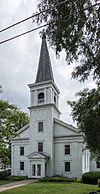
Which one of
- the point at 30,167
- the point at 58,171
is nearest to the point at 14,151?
the point at 30,167

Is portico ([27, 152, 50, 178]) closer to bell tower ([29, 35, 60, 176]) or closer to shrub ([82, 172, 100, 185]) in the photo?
bell tower ([29, 35, 60, 176])

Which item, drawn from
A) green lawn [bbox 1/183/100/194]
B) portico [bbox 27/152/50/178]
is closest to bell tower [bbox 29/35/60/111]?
portico [bbox 27/152/50/178]

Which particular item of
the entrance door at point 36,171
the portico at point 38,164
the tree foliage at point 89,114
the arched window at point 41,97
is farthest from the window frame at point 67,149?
the tree foliage at point 89,114

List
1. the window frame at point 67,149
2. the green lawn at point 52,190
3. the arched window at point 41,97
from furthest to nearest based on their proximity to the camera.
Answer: the arched window at point 41,97, the window frame at point 67,149, the green lawn at point 52,190

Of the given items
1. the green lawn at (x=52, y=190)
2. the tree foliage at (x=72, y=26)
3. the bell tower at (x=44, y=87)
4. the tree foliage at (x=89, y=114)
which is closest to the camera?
the tree foliage at (x=72, y=26)

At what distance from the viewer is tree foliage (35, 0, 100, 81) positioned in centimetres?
974

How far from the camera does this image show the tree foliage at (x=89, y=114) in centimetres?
1756

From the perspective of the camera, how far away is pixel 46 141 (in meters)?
42.4

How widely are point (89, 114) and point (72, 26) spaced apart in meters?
9.56

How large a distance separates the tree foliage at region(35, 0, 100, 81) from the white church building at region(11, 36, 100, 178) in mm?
30741

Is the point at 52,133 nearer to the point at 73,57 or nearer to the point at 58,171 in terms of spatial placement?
the point at 58,171

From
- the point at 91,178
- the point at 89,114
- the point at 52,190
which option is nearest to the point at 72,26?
the point at 89,114

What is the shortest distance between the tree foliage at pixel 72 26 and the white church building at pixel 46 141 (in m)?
30.7

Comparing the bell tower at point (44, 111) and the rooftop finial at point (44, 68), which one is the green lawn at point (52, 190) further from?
the rooftop finial at point (44, 68)
